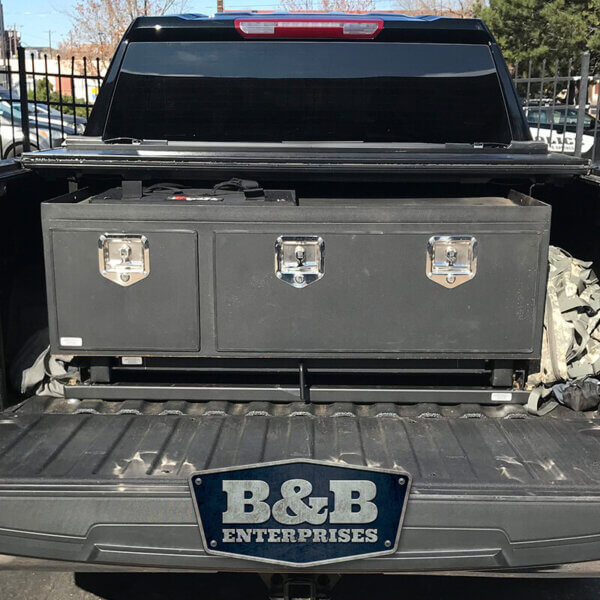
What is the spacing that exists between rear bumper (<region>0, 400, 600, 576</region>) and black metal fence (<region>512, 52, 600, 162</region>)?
6.16ft

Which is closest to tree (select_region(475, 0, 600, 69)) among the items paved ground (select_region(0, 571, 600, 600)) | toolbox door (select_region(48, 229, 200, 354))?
paved ground (select_region(0, 571, 600, 600))

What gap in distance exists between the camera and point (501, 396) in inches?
106

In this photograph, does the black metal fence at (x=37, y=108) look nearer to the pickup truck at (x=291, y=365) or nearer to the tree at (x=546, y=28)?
the pickup truck at (x=291, y=365)

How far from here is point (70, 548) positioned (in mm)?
2168

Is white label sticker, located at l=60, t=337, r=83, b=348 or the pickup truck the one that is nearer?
the pickup truck

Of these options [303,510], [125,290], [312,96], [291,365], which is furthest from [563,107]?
[303,510]

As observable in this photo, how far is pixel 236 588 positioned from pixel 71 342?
1351 millimetres

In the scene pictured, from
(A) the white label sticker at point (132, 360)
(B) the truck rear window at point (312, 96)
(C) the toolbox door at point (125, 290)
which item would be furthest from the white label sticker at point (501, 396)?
(B) the truck rear window at point (312, 96)

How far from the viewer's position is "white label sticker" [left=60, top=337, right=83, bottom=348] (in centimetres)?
264

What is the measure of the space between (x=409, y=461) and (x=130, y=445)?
33.5 inches

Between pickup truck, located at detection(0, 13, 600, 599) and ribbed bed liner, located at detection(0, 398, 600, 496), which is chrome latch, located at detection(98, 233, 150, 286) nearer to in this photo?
pickup truck, located at detection(0, 13, 600, 599)

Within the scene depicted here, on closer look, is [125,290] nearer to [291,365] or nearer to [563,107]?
Result: [291,365]

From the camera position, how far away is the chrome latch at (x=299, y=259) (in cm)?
252

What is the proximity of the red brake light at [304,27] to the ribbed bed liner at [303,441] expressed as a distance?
5.88 feet
